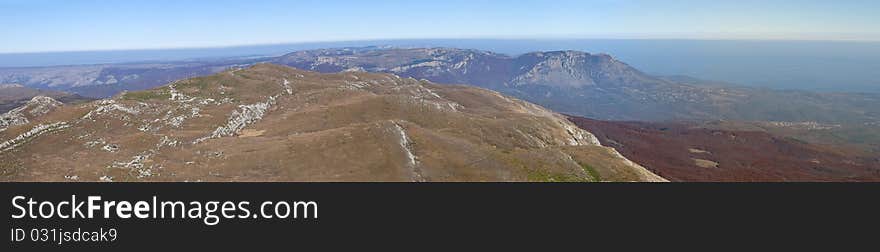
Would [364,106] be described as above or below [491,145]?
above

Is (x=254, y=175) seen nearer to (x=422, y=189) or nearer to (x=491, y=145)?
(x=491, y=145)

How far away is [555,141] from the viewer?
113 metres

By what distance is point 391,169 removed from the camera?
60625mm

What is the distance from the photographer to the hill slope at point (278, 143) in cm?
6081

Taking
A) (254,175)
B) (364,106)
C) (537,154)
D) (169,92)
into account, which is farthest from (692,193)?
(169,92)

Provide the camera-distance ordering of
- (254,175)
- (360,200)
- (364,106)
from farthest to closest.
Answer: (364,106), (254,175), (360,200)

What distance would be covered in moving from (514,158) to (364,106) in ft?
145

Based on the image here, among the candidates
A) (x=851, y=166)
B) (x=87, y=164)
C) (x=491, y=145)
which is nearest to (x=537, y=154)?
(x=491, y=145)

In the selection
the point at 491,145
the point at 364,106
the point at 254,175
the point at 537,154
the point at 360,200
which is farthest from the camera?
the point at 364,106

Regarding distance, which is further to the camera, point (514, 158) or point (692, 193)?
point (514, 158)

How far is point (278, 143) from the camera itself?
72.8 m

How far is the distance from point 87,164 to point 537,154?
67414mm

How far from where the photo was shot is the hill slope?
200ft

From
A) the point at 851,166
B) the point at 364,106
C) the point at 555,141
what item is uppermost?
the point at 364,106
